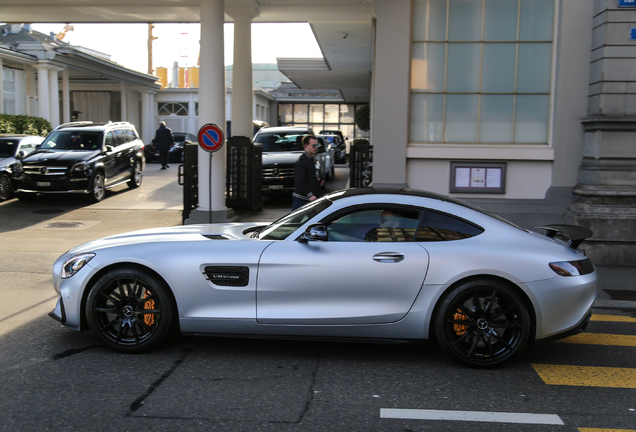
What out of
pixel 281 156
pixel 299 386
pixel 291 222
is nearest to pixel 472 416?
pixel 299 386

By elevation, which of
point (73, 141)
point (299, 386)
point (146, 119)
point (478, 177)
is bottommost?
point (299, 386)

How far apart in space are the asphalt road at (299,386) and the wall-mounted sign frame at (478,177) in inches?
185

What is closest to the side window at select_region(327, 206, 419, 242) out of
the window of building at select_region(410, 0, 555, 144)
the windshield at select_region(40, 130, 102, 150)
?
the window of building at select_region(410, 0, 555, 144)

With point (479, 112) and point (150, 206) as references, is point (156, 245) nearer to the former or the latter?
point (479, 112)

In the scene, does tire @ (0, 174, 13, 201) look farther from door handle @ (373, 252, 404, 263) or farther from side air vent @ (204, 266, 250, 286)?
door handle @ (373, 252, 404, 263)

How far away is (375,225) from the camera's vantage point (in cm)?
522

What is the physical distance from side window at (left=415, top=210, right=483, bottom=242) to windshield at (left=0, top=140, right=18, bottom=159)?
14403 mm

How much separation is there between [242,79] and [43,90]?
47.7 feet

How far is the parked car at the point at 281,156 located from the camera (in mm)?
16219

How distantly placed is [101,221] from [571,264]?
10.9 meters

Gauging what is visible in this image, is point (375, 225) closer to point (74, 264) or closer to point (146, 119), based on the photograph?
point (74, 264)

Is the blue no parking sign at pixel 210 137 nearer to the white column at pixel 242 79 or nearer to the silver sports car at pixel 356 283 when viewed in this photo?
the silver sports car at pixel 356 283

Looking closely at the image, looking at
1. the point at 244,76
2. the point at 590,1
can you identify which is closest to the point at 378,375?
the point at 590,1

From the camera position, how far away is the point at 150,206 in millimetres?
15867
